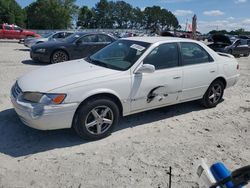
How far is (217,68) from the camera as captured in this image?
580 centimetres

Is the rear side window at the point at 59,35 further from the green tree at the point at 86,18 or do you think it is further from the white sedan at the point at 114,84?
the green tree at the point at 86,18

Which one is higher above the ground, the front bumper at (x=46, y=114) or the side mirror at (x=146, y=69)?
the side mirror at (x=146, y=69)

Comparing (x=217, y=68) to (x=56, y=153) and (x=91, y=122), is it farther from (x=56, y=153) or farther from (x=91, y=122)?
(x=56, y=153)

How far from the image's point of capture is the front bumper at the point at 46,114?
3.77 meters

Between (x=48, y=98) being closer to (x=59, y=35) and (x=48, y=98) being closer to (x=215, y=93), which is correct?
(x=215, y=93)

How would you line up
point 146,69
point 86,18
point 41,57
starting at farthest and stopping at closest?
point 86,18 → point 41,57 → point 146,69

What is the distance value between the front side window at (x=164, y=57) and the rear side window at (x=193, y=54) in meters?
0.20

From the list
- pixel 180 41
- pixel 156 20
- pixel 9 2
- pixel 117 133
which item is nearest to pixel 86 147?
pixel 117 133

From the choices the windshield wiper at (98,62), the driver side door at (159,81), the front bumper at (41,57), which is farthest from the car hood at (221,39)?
the windshield wiper at (98,62)

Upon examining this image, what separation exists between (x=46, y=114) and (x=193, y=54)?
3.22 m

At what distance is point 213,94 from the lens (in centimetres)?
598

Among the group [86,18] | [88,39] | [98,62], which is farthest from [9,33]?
[86,18]

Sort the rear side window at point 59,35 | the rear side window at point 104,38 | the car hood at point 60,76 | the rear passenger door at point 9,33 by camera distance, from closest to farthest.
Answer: the car hood at point 60,76
the rear side window at point 104,38
the rear side window at point 59,35
the rear passenger door at point 9,33

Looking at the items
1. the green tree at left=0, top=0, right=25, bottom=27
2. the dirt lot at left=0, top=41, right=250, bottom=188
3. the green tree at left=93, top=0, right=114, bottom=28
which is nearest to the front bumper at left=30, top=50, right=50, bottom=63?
the dirt lot at left=0, top=41, right=250, bottom=188
